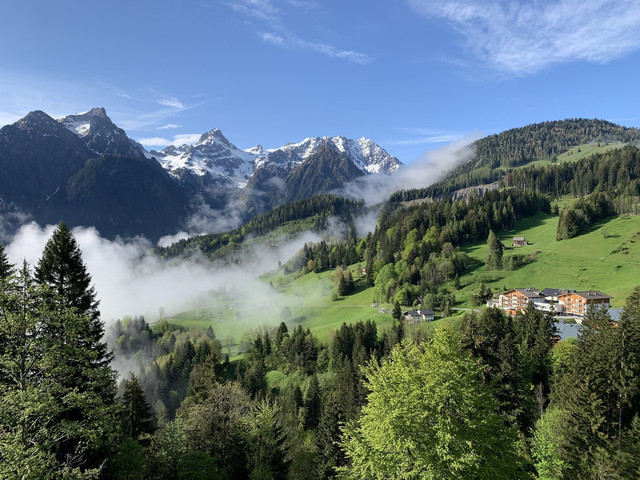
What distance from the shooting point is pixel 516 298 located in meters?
112

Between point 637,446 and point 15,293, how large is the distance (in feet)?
175

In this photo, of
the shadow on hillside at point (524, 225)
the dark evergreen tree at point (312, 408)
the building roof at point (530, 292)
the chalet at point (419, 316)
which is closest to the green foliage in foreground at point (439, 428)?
the dark evergreen tree at point (312, 408)

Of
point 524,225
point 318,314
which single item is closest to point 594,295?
point 524,225

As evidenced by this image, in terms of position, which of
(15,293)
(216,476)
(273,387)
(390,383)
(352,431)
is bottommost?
(273,387)

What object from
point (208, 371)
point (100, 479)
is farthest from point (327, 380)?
point (100, 479)

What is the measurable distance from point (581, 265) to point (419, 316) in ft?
208

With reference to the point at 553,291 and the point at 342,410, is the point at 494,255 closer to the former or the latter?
the point at 553,291

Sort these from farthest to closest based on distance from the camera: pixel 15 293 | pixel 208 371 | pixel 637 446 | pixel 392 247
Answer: pixel 392 247
pixel 208 371
pixel 637 446
pixel 15 293

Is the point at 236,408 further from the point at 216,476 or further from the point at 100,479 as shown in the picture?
the point at 100,479

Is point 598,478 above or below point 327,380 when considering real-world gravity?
above

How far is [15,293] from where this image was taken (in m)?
17.4

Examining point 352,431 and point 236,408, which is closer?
point 352,431

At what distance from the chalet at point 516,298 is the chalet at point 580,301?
6.15m

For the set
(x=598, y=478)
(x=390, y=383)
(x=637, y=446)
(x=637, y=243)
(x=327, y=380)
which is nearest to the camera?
(x=390, y=383)
